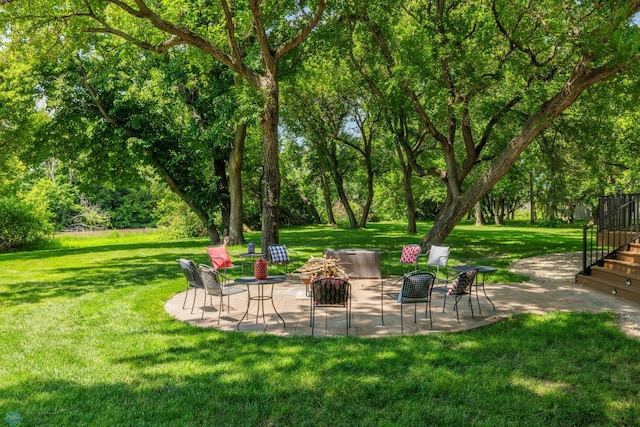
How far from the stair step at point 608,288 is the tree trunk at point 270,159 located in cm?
757

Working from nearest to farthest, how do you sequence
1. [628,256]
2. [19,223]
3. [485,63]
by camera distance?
1. [628,256]
2. [485,63]
3. [19,223]

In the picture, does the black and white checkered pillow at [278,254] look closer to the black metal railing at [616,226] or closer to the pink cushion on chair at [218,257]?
the pink cushion on chair at [218,257]

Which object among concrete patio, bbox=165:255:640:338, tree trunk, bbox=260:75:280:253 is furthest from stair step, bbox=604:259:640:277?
tree trunk, bbox=260:75:280:253

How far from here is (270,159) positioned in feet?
41.1

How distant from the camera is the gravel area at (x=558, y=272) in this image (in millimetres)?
6473

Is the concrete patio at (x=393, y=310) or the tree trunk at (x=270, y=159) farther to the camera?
the tree trunk at (x=270, y=159)

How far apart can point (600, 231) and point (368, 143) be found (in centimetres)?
1907

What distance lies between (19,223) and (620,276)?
26332 millimetres

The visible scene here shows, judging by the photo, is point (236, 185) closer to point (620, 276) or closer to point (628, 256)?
point (628, 256)

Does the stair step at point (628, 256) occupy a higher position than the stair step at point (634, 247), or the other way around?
the stair step at point (634, 247)

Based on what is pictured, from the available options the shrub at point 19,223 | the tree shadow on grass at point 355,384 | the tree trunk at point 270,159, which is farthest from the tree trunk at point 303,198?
the tree shadow on grass at point 355,384

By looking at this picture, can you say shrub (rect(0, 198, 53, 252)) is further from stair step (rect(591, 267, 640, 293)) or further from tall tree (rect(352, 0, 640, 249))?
stair step (rect(591, 267, 640, 293))

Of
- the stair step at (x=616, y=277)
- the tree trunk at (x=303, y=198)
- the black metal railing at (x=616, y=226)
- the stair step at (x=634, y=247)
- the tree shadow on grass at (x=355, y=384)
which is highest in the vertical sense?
the tree trunk at (x=303, y=198)

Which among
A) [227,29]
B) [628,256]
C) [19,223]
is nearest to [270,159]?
[227,29]
